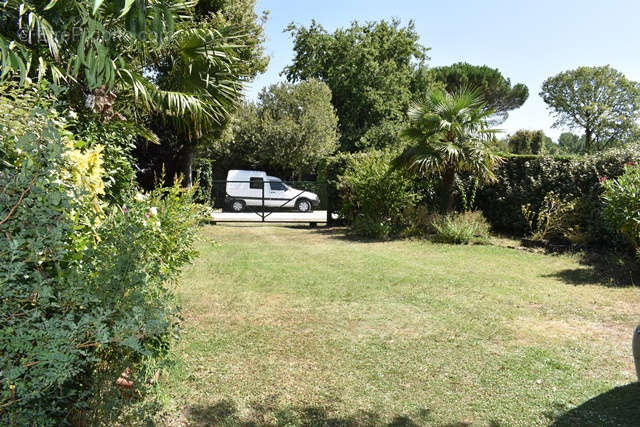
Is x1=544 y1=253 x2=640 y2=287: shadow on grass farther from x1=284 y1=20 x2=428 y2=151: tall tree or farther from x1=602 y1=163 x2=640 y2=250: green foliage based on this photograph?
x1=284 y1=20 x2=428 y2=151: tall tree

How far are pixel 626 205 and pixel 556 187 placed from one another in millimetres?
3838

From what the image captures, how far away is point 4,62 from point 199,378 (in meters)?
2.66

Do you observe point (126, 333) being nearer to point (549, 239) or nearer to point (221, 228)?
point (549, 239)

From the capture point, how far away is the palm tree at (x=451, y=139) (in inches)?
457

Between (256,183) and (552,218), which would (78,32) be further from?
(256,183)

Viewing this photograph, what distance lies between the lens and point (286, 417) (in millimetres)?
3199

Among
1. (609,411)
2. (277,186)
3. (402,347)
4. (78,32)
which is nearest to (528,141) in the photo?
(277,186)

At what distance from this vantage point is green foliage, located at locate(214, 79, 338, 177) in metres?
28.0

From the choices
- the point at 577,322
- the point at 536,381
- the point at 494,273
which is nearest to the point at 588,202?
the point at 494,273

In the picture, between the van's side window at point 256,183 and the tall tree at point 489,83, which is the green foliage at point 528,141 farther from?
the van's side window at point 256,183

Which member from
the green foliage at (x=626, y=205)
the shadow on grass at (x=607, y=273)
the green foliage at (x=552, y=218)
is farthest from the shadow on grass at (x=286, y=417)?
the green foliage at (x=552, y=218)

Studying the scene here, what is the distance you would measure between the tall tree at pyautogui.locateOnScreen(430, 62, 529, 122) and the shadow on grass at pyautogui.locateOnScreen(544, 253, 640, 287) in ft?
123

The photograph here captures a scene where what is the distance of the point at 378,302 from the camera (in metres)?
6.02

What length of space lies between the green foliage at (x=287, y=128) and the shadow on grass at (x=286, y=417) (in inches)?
996
